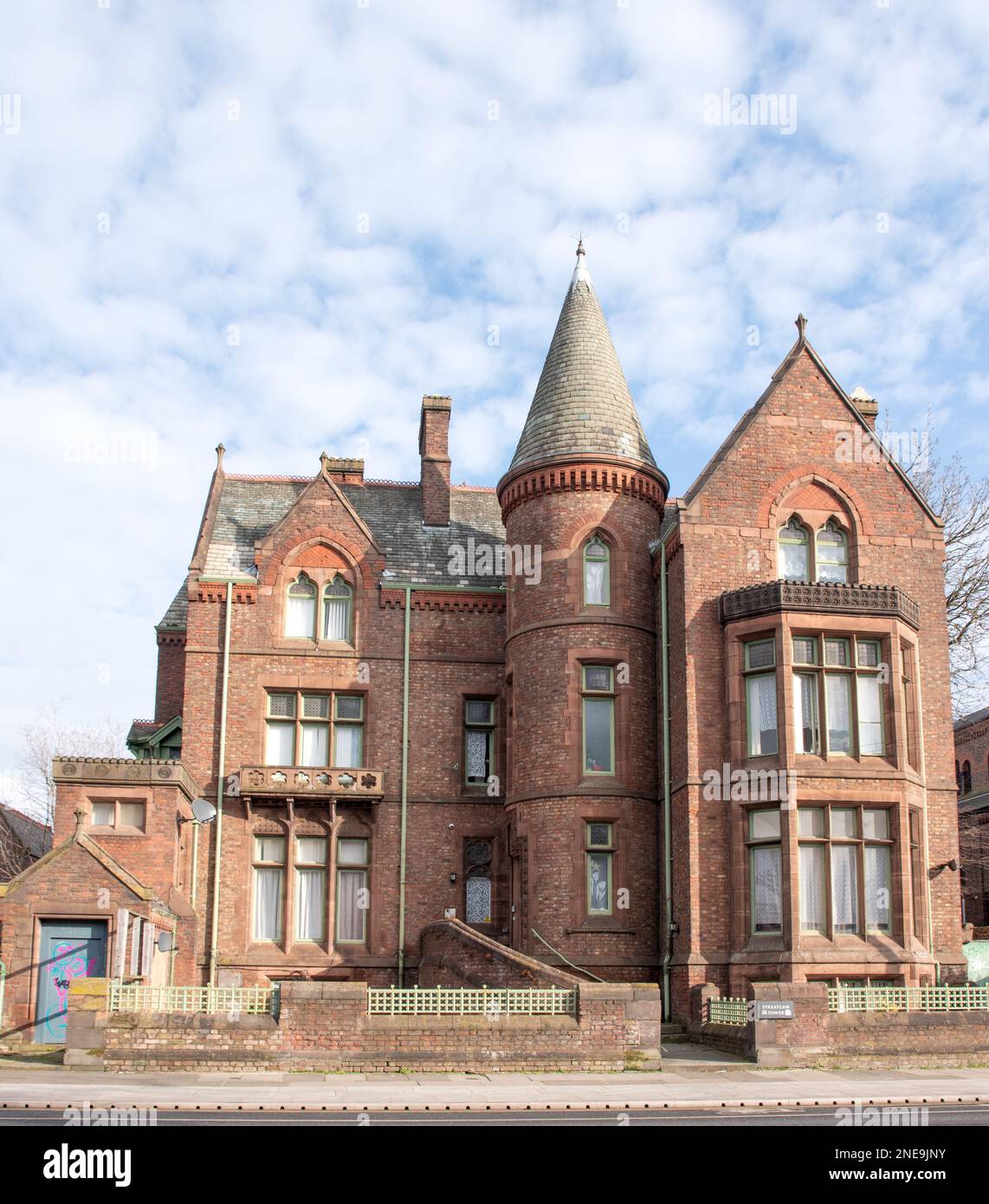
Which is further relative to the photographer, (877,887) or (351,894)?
(351,894)

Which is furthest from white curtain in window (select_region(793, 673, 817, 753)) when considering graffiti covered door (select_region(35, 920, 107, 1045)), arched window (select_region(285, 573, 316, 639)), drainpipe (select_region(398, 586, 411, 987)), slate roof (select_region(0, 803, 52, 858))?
slate roof (select_region(0, 803, 52, 858))

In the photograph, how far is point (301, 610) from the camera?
105 feet

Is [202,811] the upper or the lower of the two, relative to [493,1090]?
upper

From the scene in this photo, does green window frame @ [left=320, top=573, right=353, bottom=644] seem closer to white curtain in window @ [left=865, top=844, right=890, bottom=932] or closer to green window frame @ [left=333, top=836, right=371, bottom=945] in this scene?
green window frame @ [left=333, top=836, right=371, bottom=945]

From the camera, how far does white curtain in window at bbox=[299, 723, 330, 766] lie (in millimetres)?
31406

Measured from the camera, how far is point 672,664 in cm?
2831

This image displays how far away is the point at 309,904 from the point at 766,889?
1062 cm

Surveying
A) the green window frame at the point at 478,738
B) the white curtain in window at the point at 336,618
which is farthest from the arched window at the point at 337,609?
the green window frame at the point at 478,738

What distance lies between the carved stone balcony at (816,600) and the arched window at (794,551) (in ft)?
4.71

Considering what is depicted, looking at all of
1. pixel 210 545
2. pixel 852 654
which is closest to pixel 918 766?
pixel 852 654

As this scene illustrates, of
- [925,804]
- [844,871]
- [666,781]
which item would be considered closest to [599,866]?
[666,781]

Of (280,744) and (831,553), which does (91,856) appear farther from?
(831,553)

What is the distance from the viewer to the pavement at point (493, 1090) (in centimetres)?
1557

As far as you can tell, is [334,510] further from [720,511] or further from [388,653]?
[720,511]
